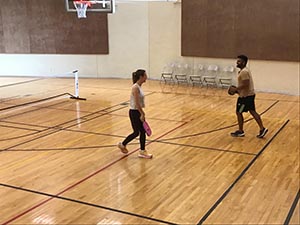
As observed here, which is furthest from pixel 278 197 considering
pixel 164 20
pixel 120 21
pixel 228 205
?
pixel 120 21

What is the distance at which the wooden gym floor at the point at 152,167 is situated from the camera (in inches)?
184

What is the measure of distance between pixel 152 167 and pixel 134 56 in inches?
425

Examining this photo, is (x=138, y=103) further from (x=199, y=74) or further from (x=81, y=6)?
(x=199, y=74)

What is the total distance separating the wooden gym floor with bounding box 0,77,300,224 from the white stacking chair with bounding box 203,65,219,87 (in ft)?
10.4

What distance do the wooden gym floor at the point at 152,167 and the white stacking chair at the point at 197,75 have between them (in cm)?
345

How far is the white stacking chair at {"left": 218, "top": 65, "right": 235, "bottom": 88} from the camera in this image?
46.2ft

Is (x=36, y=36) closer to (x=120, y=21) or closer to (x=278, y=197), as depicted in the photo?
(x=120, y=21)

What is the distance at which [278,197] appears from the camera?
5.05 metres

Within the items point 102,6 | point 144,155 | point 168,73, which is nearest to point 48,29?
point 102,6

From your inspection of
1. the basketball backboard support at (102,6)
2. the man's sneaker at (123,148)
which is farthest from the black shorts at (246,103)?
the basketball backboard support at (102,6)

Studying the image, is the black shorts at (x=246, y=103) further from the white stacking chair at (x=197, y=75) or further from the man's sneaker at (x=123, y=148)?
the white stacking chair at (x=197, y=75)

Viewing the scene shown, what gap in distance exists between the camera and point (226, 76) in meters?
14.3

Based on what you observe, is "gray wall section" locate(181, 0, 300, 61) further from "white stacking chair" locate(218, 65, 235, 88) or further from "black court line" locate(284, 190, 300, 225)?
"black court line" locate(284, 190, 300, 225)

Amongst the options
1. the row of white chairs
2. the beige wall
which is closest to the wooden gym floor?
the row of white chairs
